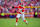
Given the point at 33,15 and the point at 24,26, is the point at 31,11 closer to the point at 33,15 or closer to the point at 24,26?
the point at 33,15

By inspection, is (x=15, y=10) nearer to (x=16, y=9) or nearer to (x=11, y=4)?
(x=16, y=9)

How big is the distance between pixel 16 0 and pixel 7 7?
2.67ft

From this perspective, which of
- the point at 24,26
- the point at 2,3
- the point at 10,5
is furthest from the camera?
the point at 10,5

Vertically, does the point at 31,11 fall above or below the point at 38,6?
below

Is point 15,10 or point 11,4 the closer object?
point 15,10

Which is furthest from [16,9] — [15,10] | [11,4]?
[11,4]

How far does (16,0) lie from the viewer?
17.3ft

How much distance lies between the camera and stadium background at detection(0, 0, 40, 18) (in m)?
5.32

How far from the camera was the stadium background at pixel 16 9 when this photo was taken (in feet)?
17.5

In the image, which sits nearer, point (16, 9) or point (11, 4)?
point (16, 9)

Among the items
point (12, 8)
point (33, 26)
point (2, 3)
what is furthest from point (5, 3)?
point (33, 26)

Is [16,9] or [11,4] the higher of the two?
[11,4]

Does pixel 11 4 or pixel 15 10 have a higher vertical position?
pixel 11 4

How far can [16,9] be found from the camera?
548 centimetres
